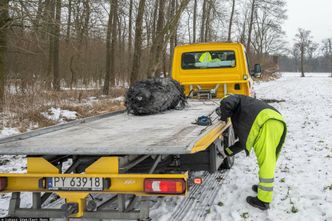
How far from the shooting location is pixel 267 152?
4445 mm

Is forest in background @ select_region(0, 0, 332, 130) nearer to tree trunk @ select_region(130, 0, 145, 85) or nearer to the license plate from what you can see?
tree trunk @ select_region(130, 0, 145, 85)

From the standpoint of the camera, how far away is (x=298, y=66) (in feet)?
334

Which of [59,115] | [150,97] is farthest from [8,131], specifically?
[150,97]

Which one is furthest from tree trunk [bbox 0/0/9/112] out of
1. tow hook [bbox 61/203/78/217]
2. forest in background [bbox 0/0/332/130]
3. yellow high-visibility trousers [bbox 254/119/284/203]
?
yellow high-visibility trousers [bbox 254/119/284/203]

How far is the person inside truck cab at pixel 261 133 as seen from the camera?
445 centimetres

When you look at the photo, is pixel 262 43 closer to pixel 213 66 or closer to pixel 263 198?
pixel 213 66

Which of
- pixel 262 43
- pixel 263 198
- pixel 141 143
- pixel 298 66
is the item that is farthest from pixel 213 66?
pixel 298 66

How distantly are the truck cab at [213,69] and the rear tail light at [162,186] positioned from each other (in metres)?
5.36

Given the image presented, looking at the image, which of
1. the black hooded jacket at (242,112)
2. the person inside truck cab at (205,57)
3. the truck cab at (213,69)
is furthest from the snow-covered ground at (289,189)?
the person inside truck cab at (205,57)

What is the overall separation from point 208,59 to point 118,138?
5213 mm

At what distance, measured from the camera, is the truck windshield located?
8664 millimetres

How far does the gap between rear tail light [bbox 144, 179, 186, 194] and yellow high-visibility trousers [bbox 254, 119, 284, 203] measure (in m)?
1.58

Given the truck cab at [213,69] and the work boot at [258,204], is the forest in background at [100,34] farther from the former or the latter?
the work boot at [258,204]

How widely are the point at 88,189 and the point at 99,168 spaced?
211 mm
